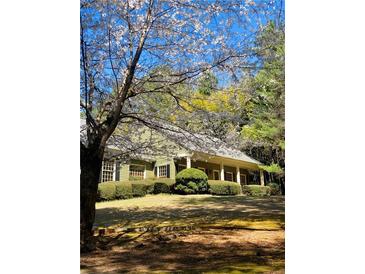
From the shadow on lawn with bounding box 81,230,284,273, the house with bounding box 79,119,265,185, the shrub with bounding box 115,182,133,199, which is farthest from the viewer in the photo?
the house with bounding box 79,119,265,185

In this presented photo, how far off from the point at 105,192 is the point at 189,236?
2.50 ft

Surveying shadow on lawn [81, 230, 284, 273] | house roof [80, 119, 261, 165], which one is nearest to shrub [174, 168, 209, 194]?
house roof [80, 119, 261, 165]

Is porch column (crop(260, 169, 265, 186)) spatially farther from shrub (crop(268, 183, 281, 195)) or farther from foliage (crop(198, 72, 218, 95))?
foliage (crop(198, 72, 218, 95))

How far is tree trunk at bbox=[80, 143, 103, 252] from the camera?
3352 mm

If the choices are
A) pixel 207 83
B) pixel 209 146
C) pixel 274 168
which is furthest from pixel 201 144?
pixel 274 168

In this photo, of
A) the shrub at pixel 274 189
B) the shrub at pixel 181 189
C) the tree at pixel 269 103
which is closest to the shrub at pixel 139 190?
the shrub at pixel 181 189

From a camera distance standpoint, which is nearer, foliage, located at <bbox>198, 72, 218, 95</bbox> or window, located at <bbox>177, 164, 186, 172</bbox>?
window, located at <bbox>177, 164, 186, 172</bbox>
